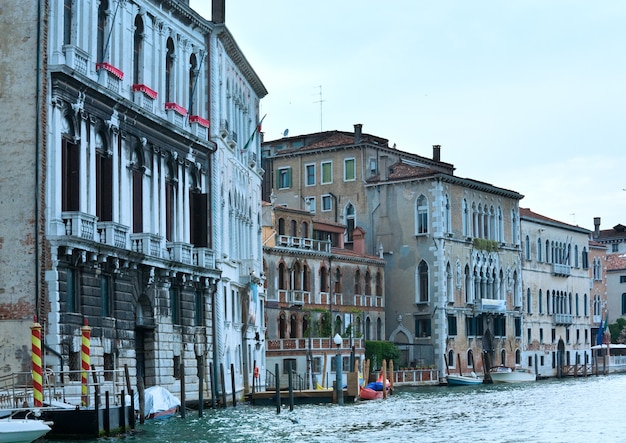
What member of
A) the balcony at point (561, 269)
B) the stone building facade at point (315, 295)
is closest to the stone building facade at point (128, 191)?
the stone building facade at point (315, 295)

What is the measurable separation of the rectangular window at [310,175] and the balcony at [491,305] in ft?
34.0

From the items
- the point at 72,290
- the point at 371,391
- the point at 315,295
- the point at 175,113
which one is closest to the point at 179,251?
the point at 175,113

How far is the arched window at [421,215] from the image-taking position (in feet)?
207

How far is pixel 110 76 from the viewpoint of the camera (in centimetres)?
2961

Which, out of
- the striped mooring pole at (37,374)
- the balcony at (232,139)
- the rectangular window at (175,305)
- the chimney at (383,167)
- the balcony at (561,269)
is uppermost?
the chimney at (383,167)

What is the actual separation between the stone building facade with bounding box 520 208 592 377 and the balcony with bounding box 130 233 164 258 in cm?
4301

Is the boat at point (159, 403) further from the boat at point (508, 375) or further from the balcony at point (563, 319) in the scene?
the balcony at point (563, 319)

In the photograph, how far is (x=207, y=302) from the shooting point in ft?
119

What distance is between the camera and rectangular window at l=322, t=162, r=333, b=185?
65875 millimetres

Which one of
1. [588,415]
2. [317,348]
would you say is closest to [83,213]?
[588,415]

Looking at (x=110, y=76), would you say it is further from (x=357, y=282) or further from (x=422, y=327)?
(x=422, y=327)

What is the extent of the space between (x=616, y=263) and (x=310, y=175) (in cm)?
3502

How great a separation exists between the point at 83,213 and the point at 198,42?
10798 mm

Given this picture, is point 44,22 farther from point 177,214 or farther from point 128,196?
point 177,214
